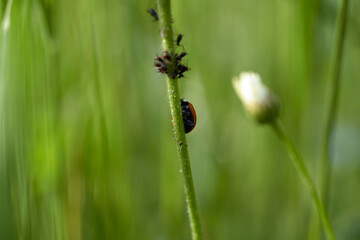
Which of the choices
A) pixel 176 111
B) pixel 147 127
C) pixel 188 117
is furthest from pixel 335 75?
pixel 147 127

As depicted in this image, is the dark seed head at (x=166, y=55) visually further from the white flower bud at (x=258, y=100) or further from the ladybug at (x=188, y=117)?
the white flower bud at (x=258, y=100)

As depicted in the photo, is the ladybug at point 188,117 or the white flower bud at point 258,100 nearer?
the ladybug at point 188,117

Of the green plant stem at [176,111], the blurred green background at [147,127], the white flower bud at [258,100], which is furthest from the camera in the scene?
the white flower bud at [258,100]

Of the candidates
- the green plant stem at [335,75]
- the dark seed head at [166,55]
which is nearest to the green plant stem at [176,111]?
the dark seed head at [166,55]

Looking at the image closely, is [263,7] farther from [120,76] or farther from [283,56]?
[120,76]

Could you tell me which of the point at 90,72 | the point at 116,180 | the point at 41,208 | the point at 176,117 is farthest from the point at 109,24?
the point at 176,117
